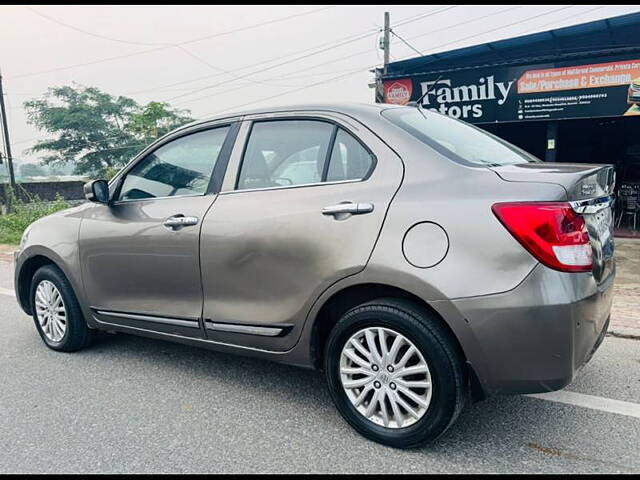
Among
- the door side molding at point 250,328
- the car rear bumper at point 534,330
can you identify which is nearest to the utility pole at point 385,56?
the door side molding at point 250,328

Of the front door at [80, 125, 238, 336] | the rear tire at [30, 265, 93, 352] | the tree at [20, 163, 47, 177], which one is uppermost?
Result: the tree at [20, 163, 47, 177]

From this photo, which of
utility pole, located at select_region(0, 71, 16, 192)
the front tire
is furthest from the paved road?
utility pole, located at select_region(0, 71, 16, 192)

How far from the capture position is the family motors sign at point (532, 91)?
34.0ft

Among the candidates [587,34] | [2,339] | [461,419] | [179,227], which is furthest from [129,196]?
[587,34]

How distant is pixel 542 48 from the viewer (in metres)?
12.4

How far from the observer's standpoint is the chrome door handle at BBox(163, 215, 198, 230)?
3104mm

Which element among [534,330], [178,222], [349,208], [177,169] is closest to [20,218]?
[177,169]

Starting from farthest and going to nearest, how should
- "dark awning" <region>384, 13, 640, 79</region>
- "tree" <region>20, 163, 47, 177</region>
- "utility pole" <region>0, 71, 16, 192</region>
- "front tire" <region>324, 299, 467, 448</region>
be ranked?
"tree" <region>20, 163, 47, 177</region> < "utility pole" <region>0, 71, 16, 192</region> < "dark awning" <region>384, 13, 640, 79</region> < "front tire" <region>324, 299, 467, 448</region>

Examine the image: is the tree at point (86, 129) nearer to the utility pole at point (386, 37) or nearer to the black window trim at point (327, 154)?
the utility pole at point (386, 37)

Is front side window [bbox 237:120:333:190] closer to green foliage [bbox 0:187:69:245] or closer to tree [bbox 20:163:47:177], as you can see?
green foliage [bbox 0:187:69:245]

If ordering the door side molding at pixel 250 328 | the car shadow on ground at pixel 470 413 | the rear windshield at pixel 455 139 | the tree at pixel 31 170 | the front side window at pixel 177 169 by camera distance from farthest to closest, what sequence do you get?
the tree at pixel 31 170 → the front side window at pixel 177 169 → the door side molding at pixel 250 328 → the rear windshield at pixel 455 139 → the car shadow on ground at pixel 470 413

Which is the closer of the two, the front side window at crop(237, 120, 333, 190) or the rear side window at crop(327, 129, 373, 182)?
the rear side window at crop(327, 129, 373, 182)

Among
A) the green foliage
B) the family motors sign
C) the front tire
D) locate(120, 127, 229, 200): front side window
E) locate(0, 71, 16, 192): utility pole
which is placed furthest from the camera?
locate(0, 71, 16, 192): utility pole

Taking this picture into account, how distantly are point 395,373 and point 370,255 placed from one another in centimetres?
59
